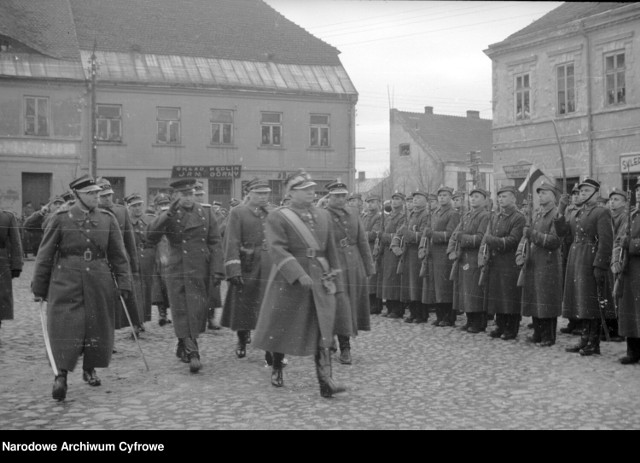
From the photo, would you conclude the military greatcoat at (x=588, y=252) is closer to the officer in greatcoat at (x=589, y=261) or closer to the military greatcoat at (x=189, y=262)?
the officer in greatcoat at (x=589, y=261)

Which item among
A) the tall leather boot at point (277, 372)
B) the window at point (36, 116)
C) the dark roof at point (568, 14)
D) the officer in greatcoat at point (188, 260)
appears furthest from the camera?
the window at point (36, 116)

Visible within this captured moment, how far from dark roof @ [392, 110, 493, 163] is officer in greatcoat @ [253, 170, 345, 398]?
126ft

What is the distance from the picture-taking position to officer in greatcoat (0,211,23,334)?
30.9 feet

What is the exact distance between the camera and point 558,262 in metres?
9.69

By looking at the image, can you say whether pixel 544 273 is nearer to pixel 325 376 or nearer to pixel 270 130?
pixel 325 376

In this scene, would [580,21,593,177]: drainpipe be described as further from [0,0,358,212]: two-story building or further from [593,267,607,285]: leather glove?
[593,267,607,285]: leather glove

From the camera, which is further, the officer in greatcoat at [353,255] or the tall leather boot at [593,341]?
the officer in greatcoat at [353,255]

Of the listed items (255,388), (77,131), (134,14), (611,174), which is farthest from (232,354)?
(77,131)

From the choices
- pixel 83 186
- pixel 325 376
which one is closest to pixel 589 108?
pixel 325 376

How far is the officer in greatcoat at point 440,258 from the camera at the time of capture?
11.5 metres

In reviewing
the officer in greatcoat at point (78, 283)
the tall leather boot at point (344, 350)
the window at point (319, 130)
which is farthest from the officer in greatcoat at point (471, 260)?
the window at point (319, 130)

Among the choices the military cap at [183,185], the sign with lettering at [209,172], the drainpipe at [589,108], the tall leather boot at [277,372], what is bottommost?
the tall leather boot at [277,372]

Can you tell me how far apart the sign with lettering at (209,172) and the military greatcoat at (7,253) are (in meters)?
21.8

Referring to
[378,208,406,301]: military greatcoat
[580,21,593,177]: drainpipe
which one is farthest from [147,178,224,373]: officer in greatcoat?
[580,21,593,177]: drainpipe
